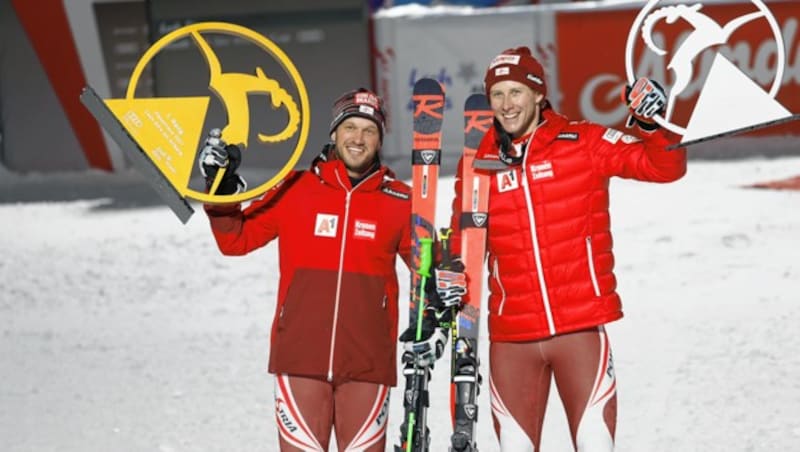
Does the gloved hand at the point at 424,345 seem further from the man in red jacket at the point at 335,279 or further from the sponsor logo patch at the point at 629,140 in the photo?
the sponsor logo patch at the point at 629,140

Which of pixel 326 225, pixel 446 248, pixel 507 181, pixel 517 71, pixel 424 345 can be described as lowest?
pixel 424 345

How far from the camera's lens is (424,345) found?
4.48m

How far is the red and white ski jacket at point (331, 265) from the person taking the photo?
14.2 ft

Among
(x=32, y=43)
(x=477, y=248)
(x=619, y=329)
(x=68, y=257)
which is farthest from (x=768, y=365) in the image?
(x=32, y=43)

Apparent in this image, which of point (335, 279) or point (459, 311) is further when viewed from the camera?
point (459, 311)

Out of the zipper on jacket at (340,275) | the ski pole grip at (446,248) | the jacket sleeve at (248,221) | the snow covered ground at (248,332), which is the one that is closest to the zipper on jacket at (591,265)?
the ski pole grip at (446,248)

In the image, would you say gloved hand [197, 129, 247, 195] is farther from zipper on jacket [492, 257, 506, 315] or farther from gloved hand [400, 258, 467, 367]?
zipper on jacket [492, 257, 506, 315]

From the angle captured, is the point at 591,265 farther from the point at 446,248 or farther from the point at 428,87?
the point at 428,87

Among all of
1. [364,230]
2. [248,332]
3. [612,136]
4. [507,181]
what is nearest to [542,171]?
[507,181]

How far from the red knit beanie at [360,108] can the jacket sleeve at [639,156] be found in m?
0.73

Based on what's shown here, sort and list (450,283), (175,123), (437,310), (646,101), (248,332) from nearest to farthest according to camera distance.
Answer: (646,101)
(450,283)
(437,310)
(175,123)
(248,332)

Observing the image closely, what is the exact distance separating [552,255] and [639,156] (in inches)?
17.1

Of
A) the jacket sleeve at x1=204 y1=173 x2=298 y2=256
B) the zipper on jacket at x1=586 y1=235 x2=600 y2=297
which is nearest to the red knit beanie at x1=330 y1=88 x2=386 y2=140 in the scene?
the jacket sleeve at x1=204 y1=173 x2=298 y2=256

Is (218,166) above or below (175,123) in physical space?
below
